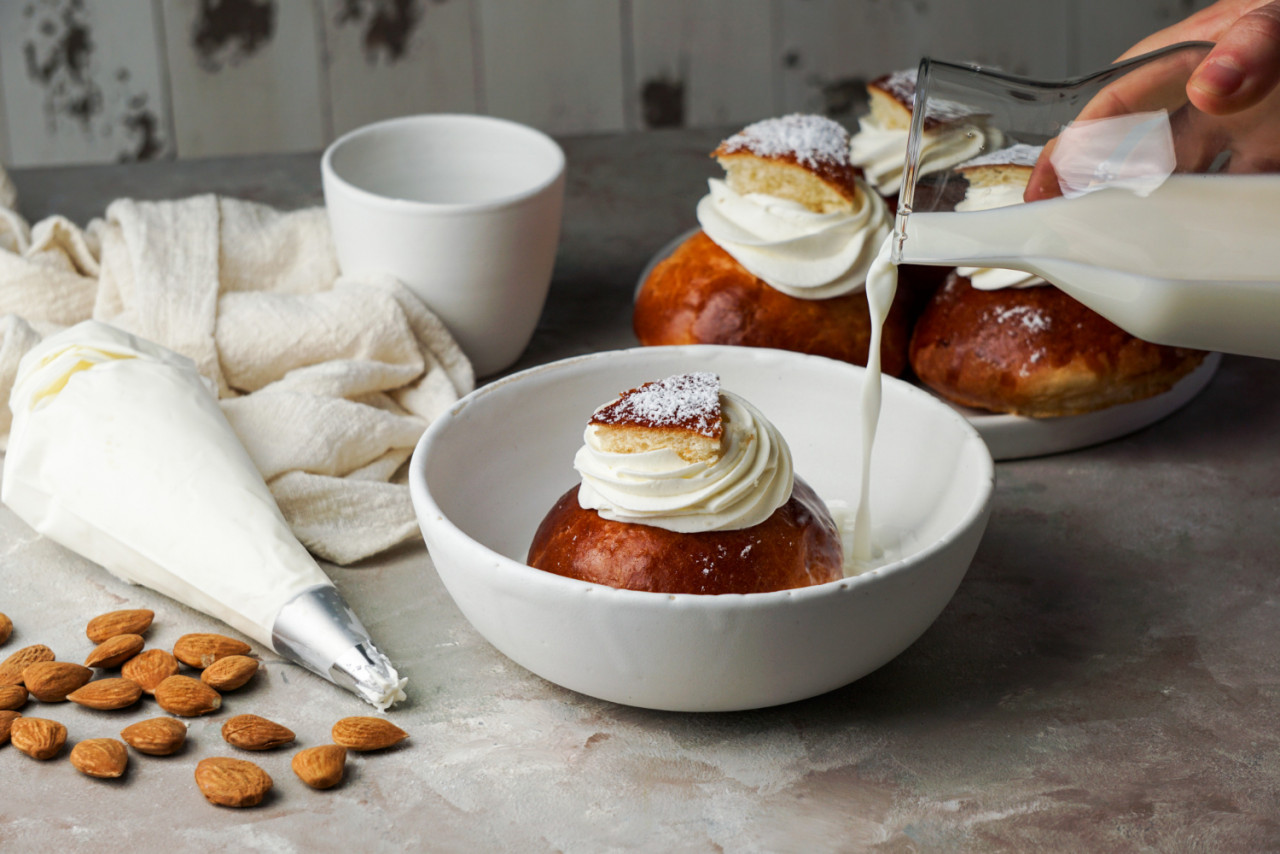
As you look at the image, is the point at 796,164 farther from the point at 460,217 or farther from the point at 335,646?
the point at 335,646

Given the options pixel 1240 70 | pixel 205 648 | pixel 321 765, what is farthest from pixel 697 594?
pixel 1240 70

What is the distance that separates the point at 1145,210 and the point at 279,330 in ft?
2.53

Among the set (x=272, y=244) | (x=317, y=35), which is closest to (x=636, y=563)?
(x=272, y=244)

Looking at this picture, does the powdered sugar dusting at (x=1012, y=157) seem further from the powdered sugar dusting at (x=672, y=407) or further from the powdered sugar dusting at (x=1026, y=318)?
the powdered sugar dusting at (x=1026, y=318)

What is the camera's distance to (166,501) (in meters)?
0.93

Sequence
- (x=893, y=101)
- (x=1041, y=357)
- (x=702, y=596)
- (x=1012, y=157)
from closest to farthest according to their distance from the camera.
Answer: (x=702, y=596) < (x=1012, y=157) < (x=1041, y=357) < (x=893, y=101)

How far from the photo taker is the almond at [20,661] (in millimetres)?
850

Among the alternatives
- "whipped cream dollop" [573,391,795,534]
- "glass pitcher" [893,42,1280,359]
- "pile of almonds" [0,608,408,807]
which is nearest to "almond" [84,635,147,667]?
"pile of almonds" [0,608,408,807]

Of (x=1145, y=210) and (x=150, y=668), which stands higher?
(x=1145, y=210)

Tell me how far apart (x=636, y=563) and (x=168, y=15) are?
1.98m

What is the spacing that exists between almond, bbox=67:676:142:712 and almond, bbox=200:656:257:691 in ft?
0.15

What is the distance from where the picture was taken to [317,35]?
8.05 ft

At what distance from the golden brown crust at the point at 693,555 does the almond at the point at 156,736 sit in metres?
0.25

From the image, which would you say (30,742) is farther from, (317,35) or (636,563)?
(317,35)
